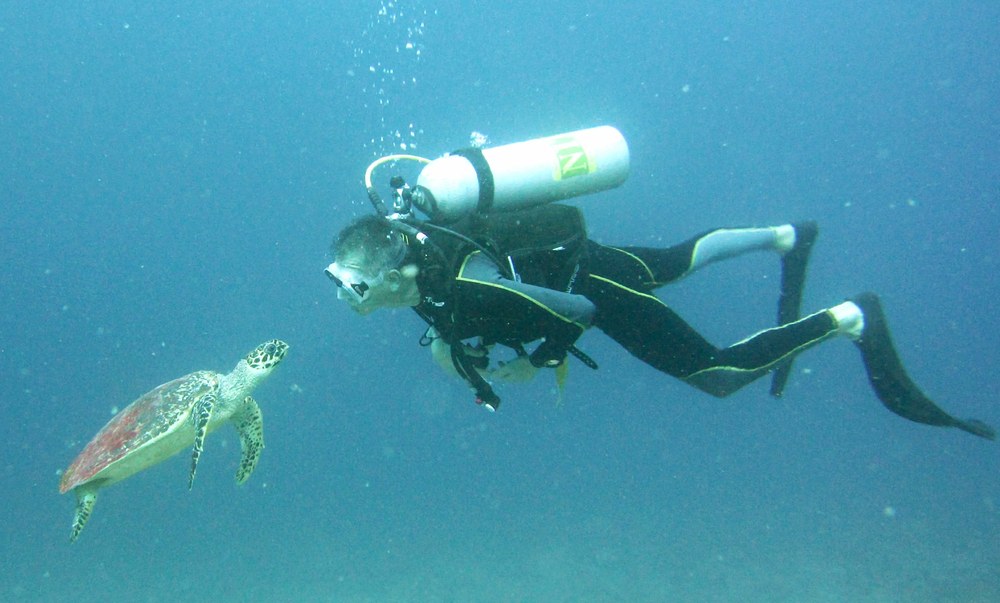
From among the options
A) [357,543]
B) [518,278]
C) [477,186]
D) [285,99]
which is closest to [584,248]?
[518,278]

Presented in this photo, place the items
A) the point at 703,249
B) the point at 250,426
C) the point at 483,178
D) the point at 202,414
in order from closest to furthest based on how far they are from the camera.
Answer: the point at 483,178, the point at 703,249, the point at 202,414, the point at 250,426

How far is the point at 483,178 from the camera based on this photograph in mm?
3160

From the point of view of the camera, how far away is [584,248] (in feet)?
10.7

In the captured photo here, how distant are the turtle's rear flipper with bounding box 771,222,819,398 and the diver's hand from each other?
6.81ft

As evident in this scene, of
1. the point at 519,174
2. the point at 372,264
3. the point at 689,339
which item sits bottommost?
the point at 689,339

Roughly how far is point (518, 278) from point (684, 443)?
48.3ft

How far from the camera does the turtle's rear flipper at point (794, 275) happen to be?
14.4ft

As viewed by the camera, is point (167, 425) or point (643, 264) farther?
point (167, 425)

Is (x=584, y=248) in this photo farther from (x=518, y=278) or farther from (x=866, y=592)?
(x=866, y=592)

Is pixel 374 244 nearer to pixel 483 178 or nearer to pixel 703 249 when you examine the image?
pixel 483 178

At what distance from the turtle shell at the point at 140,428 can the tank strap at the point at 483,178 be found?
117 inches

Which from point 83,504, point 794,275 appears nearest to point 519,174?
point 794,275

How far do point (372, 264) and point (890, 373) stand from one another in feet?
11.5

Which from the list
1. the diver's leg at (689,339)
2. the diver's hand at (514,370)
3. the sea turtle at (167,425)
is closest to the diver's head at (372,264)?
the diver's hand at (514,370)
